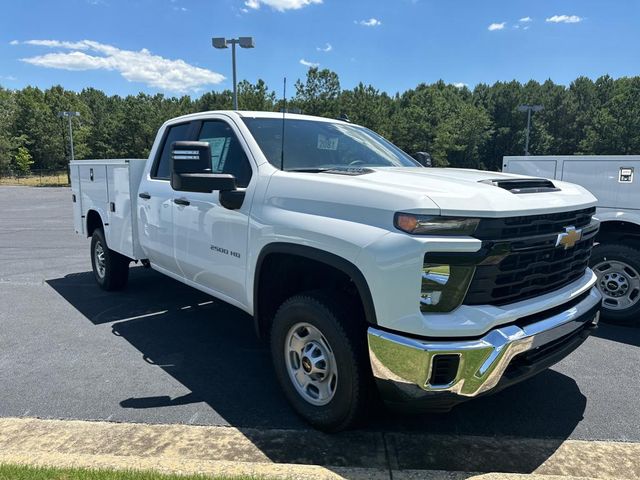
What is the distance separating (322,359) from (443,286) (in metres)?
0.95

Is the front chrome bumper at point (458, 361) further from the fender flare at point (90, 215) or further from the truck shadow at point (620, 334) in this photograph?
the fender flare at point (90, 215)

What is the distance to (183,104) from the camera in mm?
62781

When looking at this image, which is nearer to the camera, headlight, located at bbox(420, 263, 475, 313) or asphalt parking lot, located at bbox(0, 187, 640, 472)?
headlight, located at bbox(420, 263, 475, 313)

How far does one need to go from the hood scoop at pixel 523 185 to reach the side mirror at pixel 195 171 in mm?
1707

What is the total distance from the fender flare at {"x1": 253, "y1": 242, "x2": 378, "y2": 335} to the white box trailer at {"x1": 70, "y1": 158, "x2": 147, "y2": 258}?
8.11 feet

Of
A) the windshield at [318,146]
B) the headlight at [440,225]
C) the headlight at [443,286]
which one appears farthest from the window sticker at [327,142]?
the headlight at [443,286]

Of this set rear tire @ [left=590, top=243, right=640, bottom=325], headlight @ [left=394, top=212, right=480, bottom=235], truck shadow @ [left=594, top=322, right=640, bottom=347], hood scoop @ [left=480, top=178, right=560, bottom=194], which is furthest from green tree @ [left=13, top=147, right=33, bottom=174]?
headlight @ [left=394, top=212, right=480, bottom=235]

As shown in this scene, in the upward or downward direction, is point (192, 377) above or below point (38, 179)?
above

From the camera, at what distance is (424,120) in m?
54.8

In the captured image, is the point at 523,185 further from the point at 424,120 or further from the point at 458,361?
the point at 424,120

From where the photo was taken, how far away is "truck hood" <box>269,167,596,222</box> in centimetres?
253

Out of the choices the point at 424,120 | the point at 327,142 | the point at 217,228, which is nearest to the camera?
the point at 217,228

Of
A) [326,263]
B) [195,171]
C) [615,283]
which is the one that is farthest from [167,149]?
[615,283]

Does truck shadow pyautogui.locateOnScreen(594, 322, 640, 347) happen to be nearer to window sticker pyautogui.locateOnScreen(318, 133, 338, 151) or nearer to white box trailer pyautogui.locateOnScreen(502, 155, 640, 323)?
white box trailer pyautogui.locateOnScreen(502, 155, 640, 323)
